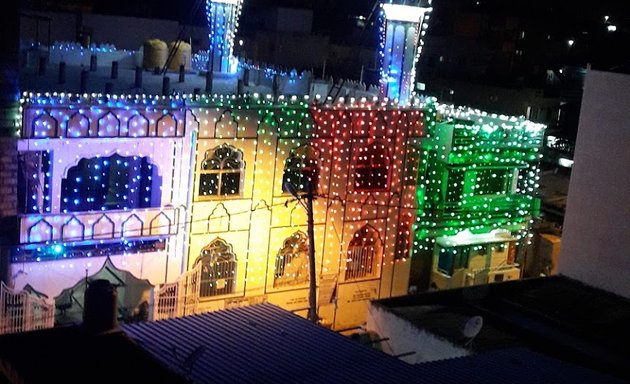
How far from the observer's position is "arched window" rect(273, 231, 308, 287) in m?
25.4

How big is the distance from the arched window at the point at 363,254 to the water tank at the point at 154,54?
30.2 ft

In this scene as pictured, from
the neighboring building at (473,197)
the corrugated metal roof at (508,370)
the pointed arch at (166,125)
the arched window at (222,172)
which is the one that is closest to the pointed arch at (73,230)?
the pointed arch at (166,125)

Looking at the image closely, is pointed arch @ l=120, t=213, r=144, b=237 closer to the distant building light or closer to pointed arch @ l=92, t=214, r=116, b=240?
pointed arch @ l=92, t=214, r=116, b=240

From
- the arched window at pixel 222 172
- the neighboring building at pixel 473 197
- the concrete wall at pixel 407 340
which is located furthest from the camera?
the neighboring building at pixel 473 197

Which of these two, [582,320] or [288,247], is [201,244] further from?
[582,320]

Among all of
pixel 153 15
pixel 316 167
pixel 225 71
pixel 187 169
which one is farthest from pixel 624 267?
pixel 153 15

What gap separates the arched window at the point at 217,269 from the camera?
24.1m

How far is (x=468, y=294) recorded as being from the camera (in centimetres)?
1908

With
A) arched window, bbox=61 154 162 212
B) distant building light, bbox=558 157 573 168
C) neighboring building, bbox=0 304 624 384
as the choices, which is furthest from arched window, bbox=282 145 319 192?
distant building light, bbox=558 157 573 168

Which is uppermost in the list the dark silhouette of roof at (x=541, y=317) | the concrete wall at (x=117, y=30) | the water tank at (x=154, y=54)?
the concrete wall at (x=117, y=30)

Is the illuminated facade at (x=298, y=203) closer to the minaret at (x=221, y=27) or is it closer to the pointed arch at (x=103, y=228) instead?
the pointed arch at (x=103, y=228)

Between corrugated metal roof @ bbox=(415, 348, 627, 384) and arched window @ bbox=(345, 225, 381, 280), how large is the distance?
12.5 meters

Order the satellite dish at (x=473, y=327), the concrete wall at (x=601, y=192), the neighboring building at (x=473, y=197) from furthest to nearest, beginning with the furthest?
the neighboring building at (x=473, y=197), the concrete wall at (x=601, y=192), the satellite dish at (x=473, y=327)

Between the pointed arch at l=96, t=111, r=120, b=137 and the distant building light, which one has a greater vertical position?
the pointed arch at l=96, t=111, r=120, b=137
